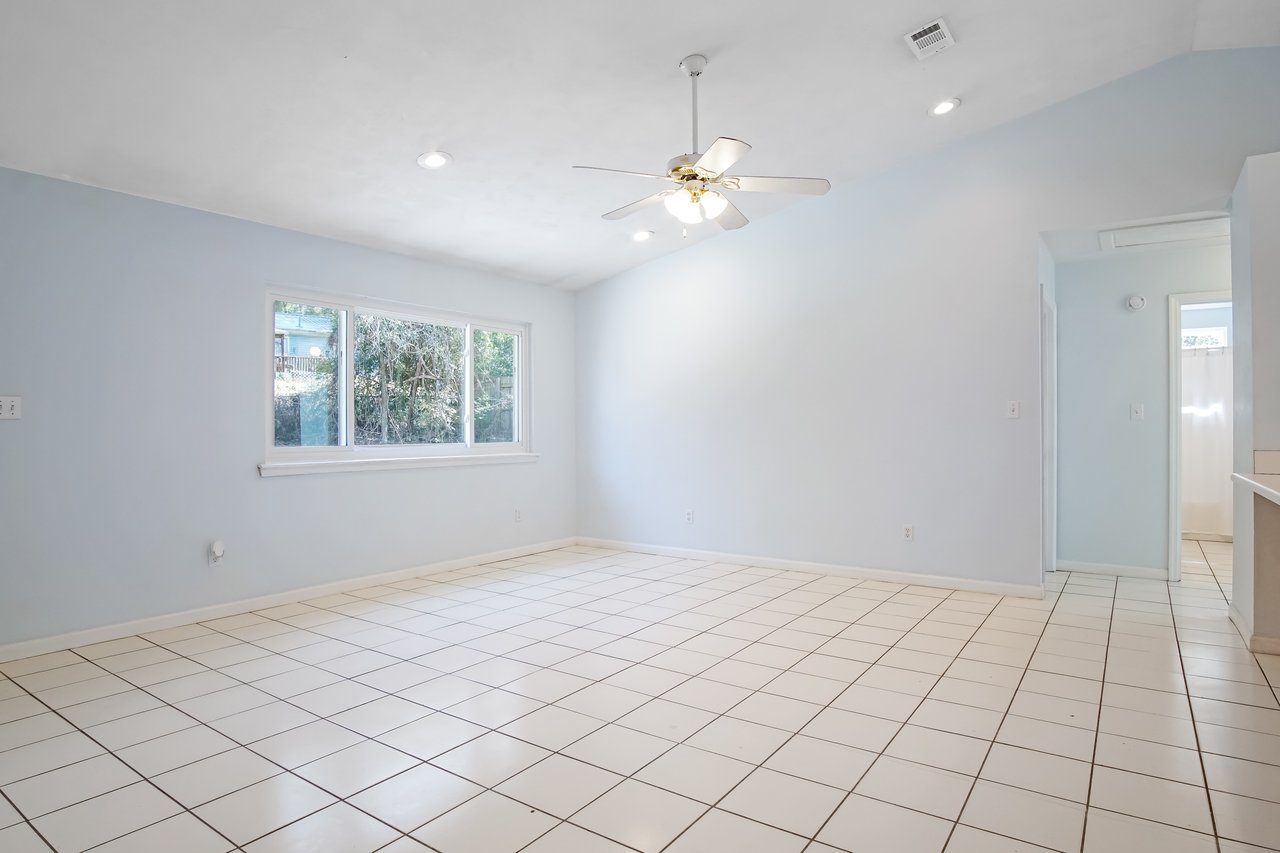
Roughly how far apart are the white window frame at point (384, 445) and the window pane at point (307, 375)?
4cm

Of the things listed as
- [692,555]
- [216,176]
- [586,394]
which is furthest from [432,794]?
[586,394]

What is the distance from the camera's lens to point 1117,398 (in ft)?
16.2

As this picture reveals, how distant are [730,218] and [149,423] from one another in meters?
3.29

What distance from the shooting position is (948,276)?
4.57 metres

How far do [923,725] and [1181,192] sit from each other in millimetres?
3435

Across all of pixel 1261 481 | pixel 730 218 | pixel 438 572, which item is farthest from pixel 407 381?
pixel 1261 481

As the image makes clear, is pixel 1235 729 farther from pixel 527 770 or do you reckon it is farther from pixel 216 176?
pixel 216 176

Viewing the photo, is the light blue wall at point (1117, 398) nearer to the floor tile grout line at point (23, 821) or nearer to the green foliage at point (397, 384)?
the green foliage at point (397, 384)

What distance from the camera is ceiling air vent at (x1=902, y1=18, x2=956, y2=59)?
3.15 m

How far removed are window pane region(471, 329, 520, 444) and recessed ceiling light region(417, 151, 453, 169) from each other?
2095mm

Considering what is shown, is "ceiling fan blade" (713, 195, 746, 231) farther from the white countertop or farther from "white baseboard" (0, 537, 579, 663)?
"white baseboard" (0, 537, 579, 663)

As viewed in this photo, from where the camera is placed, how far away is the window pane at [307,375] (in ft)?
14.6

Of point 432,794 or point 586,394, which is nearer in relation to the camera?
point 432,794

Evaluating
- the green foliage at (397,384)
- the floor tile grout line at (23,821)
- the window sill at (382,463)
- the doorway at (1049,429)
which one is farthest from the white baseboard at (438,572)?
the floor tile grout line at (23,821)
